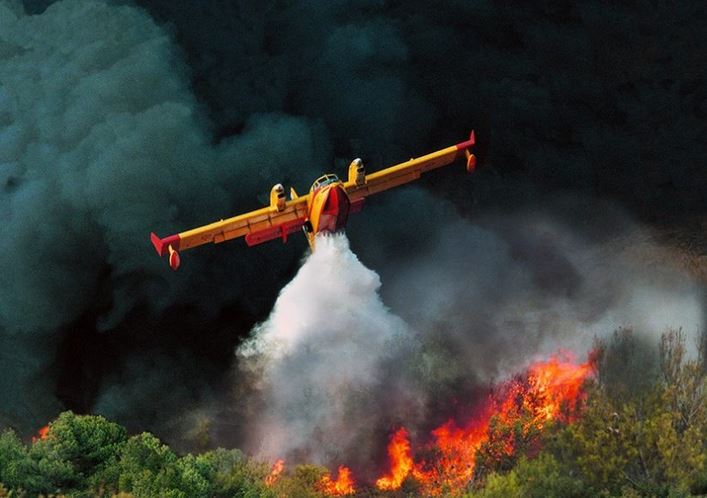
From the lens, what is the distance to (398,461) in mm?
77562

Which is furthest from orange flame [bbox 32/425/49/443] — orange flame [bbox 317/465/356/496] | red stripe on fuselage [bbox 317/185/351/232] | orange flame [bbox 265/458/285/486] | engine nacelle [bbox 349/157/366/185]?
engine nacelle [bbox 349/157/366/185]

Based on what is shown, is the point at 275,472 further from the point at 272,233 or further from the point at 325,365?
the point at 272,233

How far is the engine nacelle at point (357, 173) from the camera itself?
73188mm

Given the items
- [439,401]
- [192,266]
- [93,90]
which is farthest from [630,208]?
[93,90]

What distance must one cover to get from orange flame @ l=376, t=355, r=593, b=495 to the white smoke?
9.34 ft

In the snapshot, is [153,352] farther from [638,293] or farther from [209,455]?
[638,293]

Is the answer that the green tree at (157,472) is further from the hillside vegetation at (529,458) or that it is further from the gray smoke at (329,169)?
the gray smoke at (329,169)

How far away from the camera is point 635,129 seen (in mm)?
87500

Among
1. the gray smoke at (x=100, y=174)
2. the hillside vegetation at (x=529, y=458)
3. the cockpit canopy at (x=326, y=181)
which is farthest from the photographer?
the gray smoke at (x=100, y=174)

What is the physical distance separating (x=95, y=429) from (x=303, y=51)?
98.6 feet

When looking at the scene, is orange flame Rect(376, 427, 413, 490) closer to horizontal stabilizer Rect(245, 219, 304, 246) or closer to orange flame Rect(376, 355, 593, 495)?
orange flame Rect(376, 355, 593, 495)

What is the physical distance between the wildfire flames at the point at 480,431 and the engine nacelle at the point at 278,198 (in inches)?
624

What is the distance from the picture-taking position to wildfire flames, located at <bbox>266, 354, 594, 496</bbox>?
74.3m

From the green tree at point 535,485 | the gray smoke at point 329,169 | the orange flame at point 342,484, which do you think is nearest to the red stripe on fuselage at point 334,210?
the gray smoke at point 329,169
